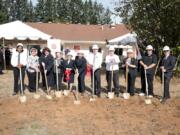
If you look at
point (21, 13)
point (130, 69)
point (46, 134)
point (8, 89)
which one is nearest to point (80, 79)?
point (130, 69)

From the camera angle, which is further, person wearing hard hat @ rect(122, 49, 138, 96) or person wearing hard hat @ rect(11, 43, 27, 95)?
person wearing hard hat @ rect(122, 49, 138, 96)

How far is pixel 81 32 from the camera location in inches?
2063

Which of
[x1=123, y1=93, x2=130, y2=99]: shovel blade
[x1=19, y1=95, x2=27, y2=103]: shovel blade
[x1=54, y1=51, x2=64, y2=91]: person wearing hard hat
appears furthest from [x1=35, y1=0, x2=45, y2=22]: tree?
[x1=19, y1=95, x2=27, y2=103]: shovel blade

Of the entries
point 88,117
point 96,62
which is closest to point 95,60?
point 96,62

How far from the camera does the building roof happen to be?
164 feet

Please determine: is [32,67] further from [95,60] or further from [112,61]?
[112,61]

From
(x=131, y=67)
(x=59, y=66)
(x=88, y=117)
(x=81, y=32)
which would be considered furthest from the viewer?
(x=81, y=32)

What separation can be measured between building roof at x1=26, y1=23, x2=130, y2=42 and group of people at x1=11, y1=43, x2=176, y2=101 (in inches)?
1252

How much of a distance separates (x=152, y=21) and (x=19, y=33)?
939cm

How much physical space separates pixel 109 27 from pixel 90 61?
41.8 meters

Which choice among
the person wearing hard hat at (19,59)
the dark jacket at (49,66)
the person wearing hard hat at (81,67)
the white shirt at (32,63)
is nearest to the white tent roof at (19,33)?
the dark jacket at (49,66)

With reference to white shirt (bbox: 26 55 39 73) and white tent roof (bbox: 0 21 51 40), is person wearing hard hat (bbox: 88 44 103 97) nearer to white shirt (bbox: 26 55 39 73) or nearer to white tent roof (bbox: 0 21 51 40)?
white shirt (bbox: 26 55 39 73)

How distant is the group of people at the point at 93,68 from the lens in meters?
15.6

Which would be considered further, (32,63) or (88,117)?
(32,63)
